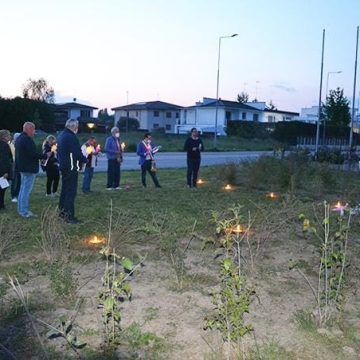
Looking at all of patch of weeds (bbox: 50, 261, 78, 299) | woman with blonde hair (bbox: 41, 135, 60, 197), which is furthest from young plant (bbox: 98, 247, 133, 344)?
woman with blonde hair (bbox: 41, 135, 60, 197)

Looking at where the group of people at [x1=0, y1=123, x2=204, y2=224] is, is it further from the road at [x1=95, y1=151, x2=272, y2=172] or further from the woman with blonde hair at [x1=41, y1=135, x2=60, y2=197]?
the road at [x1=95, y1=151, x2=272, y2=172]

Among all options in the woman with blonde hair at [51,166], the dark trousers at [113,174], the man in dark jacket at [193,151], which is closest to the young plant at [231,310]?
the woman with blonde hair at [51,166]

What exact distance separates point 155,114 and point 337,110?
1319 inches

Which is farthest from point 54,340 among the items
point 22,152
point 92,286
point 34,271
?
point 22,152

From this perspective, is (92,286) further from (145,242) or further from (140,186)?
(140,186)

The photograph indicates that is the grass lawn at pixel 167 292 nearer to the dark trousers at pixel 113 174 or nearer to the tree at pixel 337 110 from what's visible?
the dark trousers at pixel 113 174

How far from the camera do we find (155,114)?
88.5m

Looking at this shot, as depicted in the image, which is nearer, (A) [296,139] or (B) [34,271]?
(B) [34,271]

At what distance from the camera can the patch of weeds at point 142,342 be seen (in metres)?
4.02

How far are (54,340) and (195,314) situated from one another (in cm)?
124

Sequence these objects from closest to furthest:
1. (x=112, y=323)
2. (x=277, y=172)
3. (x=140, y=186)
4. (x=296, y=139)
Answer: (x=112, y=323)
(x=277, y=172)
(x=140, y=186)
(x=296, y=139)

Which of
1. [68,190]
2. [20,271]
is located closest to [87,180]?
[68,190]

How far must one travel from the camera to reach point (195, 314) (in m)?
4.74

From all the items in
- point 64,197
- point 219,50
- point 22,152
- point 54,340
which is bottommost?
point 54,340
